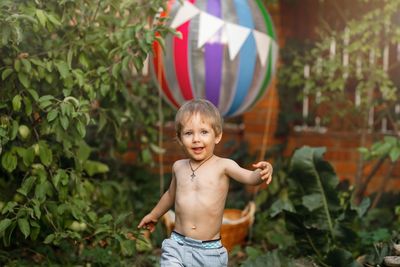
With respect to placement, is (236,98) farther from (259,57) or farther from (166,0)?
(166,0)

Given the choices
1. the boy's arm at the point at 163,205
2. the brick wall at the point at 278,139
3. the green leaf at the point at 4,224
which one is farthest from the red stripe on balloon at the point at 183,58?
the brick wall at the point at 278,139

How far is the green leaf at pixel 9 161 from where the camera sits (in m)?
3.79

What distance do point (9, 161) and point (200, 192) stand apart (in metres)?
1.26

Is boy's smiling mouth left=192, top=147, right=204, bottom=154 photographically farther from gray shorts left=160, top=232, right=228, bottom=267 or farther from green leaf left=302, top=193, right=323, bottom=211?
green leaf left=302, top=193, right=323, bottom=211

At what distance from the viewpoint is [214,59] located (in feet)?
14.9

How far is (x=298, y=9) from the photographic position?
22.9 feet

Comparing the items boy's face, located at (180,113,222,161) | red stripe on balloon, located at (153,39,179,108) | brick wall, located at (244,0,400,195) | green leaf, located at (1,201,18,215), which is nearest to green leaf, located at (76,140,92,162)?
green leaf, located at (1,201,18,215)

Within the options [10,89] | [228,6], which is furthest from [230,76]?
[10,89]

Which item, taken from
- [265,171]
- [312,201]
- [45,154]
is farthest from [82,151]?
[265,171]

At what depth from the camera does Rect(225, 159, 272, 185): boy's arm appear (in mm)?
2948

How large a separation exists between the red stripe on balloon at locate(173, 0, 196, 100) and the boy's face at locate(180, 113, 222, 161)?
4.90 feet

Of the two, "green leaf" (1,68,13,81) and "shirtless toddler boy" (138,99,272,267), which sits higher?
"green leaf" (1,68,13,81)

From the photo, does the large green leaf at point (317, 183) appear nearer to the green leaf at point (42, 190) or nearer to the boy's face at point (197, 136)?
the boy's face at point (197, 136)

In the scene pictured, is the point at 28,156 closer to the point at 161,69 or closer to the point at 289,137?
the point at 161,69
